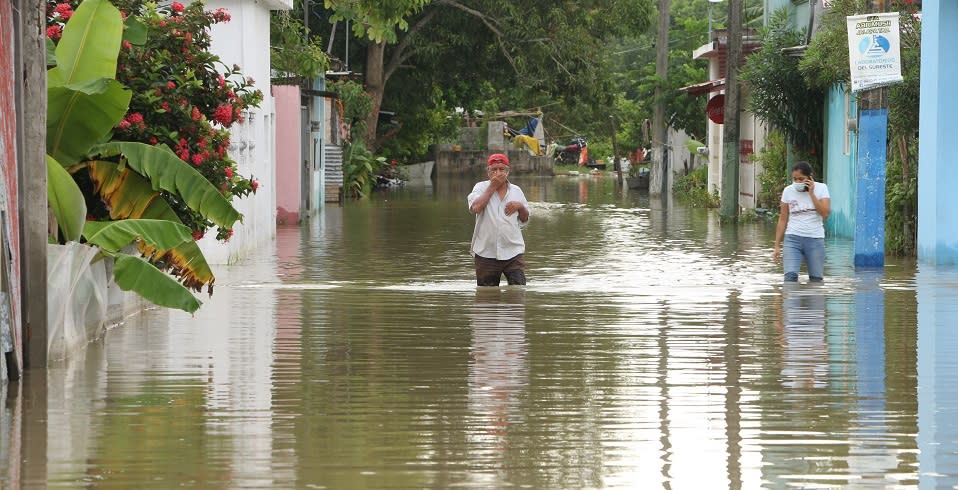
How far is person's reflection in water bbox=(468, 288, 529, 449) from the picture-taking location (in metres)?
8.13

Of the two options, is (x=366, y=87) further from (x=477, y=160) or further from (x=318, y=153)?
(x=477, y=160)

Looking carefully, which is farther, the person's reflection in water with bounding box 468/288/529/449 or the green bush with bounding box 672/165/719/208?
the green bush with bounding box 672/165/719/208

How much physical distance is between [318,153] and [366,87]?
12176 millimetres

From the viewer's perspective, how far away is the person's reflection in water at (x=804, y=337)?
9.72m

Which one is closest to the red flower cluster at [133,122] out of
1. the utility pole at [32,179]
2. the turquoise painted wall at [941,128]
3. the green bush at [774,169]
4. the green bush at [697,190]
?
the utility pole at [32,179]

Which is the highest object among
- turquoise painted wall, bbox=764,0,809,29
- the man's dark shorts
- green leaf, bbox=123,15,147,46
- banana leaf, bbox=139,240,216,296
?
turquoise painted wall, bbox=764,0,809,29

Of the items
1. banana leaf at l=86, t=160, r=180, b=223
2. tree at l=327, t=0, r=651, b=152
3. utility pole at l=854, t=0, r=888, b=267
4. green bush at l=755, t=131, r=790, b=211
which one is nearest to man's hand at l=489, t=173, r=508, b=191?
banana leaf at l=86, t=160, r=180, b=223

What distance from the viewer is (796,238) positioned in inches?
617

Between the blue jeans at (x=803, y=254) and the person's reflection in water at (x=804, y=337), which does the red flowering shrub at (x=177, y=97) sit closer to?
the person's reflection in water at (x=804, y=337)

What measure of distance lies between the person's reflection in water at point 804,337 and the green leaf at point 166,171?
4.53 metres

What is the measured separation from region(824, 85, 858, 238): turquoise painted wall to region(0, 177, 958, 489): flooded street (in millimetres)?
8011

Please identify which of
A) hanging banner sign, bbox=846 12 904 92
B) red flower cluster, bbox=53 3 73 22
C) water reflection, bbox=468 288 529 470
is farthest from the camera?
hanging banner sign, bbox=846 12 904 92

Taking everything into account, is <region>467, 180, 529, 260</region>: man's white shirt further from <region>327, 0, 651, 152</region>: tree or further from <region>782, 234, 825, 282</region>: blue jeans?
<region>327, 0, 651, 152</region>: tree

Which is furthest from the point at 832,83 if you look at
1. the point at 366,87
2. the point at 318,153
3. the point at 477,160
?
the point at 477,160
